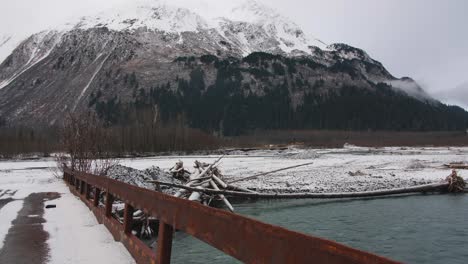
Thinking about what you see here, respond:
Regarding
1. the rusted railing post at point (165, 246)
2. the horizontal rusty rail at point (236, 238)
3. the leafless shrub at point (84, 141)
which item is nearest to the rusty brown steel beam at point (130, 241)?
the horizontal rusty rail at point (236, 238)

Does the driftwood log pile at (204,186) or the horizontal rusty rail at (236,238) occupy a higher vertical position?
the horizontal rusty rail at (236,238)

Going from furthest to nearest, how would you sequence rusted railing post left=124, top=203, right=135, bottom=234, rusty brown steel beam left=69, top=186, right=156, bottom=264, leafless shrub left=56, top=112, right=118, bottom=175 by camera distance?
1. leafless shrub left=56, top=112, right=118, bottom=175
2. rusted railing post left=124, top=203, right=135, bottom=234
3. rusty brown steel beam left=69, top=186, right=156, bottom=264

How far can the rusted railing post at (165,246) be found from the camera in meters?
5.19

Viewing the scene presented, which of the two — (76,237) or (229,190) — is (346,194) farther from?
(76,237)

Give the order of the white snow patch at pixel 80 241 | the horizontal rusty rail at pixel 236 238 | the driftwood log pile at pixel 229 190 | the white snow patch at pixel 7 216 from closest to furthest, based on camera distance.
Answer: the horizontal rusty rail at pixel 236 238, the white snow patch at pixel 80 241, the white snow patch at pixel 7 216, the driftwood log pile at pixel 229 190

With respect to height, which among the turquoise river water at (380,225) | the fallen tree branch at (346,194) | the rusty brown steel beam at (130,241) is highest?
the rusty brown steel beam at (130,241)

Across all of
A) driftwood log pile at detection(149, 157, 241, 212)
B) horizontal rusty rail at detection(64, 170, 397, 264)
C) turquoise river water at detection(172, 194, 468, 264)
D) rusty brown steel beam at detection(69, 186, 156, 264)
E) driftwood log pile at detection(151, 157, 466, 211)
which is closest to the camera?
horizontal rusty rail at detection(64, 170, 397, 264)

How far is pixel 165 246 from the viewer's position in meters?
5.21

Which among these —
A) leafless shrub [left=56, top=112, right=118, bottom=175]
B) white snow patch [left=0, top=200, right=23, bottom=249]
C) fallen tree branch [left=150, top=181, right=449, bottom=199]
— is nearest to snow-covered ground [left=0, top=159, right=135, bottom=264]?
white snow patch [left=0, top=200, right=23, bottom=249]

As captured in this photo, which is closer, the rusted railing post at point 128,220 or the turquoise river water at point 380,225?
the rusted railing post at point 128,220

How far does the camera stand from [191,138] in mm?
119562

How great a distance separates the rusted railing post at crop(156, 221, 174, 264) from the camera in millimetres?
5188

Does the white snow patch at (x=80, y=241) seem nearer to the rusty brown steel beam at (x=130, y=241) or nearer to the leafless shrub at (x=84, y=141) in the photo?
the rusty brown steel beam at (x=130, y=241)

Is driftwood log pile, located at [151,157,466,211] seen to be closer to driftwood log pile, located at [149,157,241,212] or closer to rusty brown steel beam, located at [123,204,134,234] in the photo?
driftwood log pile, located at [149,157,241,212]
